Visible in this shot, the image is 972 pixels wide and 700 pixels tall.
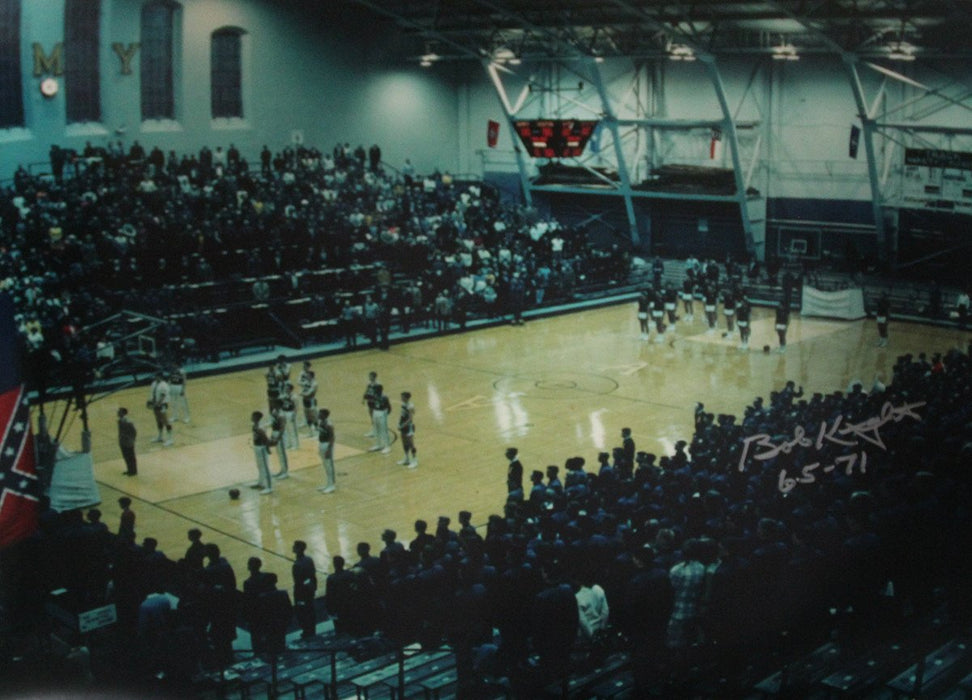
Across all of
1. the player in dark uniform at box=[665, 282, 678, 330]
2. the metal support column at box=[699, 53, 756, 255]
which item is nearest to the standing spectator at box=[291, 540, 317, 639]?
the player in dark uniform at box=[665, 282, 678, 330]

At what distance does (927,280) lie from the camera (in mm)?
40750

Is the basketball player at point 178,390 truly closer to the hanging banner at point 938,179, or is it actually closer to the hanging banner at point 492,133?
the hanging banner at point 492,133

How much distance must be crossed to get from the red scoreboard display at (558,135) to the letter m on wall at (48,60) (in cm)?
1493

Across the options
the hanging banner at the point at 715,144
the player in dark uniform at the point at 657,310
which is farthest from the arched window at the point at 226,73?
the player in dark uniform at the point at 657,310

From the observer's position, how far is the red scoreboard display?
1483 inches

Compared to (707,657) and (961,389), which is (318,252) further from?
(707,657)

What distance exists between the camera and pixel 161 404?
2364 cm

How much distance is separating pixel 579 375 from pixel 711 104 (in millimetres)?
19691

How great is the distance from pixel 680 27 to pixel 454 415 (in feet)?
72.0

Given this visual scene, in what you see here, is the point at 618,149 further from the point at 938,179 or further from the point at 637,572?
the point at 637,572

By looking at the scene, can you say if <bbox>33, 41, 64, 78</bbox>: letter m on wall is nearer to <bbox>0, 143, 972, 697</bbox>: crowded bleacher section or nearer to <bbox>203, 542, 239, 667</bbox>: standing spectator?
<bbox>0, 143, 972, 697</bbox>: crowded bleacher section

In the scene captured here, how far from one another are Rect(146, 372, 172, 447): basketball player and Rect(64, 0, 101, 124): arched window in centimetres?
1907
